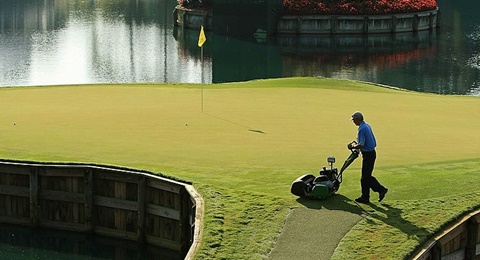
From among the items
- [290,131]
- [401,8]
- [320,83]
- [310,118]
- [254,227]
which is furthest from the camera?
[401,8]

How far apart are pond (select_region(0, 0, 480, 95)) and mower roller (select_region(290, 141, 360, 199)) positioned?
142 feet

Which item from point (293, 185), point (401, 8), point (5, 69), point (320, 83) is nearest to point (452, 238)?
point (293, 185)

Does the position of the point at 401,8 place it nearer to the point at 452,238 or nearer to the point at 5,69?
the point at 5,69

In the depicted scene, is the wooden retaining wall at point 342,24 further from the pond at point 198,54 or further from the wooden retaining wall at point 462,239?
the wooden retaining wall at point 462,239

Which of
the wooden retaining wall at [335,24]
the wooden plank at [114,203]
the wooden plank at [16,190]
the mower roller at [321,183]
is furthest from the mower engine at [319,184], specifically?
the wooden retaining wall at [335,24]

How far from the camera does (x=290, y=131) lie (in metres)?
31.0

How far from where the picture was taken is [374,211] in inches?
903

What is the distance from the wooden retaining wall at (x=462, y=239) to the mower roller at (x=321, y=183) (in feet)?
8.48

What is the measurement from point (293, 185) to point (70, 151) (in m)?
7.55

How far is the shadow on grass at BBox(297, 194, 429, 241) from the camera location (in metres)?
22.1

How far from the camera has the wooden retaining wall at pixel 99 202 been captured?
25953mm

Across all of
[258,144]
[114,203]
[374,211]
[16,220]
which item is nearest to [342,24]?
[258,144]

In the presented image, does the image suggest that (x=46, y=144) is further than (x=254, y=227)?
Yes

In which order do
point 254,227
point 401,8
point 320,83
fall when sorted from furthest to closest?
1. point 401,8
2. point 320,83
3. point 254,227
